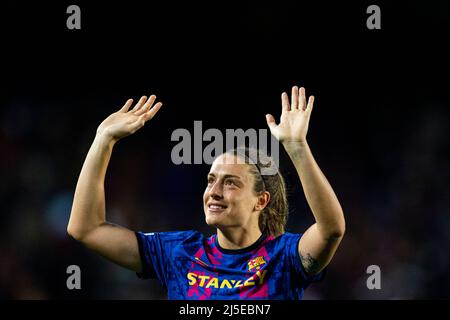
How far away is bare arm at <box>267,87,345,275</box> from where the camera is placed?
2.84 meters

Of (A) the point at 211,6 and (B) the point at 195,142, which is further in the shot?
(A) the point at 211,6

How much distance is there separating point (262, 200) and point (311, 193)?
24.9 inches

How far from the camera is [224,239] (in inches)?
130

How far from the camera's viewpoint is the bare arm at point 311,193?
284cm

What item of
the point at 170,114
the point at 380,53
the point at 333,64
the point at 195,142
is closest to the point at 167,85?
the point at 170,114

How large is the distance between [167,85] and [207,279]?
355 centimetres

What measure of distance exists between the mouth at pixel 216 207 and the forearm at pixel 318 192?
52cm

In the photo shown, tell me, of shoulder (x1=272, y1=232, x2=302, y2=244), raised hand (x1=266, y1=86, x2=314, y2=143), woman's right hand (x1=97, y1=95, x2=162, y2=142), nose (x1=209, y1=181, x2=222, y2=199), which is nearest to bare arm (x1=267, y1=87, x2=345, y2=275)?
raised hand (x1=266, y1=86, x2=314, y2=143)

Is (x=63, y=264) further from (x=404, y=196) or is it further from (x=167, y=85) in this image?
(x=404, y=196)

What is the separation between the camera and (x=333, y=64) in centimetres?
654

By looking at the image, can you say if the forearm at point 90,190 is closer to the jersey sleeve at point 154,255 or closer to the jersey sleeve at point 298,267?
the jersey sleeve at point 154,255

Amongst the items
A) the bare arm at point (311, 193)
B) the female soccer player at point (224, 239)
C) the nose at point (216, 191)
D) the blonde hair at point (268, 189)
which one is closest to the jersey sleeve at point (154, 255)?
the female soccer player at point (224, 239)

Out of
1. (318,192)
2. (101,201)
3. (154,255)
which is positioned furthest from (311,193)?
(101,201)

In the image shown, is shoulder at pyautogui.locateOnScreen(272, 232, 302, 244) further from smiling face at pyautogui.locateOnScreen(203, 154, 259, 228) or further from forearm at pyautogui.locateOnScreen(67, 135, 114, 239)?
forearm at pyautogui.locateOnScreen(67, 135, 114, 239)
